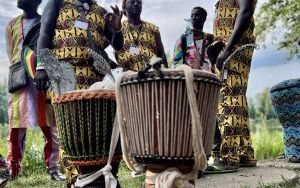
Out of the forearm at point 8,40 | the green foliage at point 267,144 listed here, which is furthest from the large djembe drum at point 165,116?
the green foliage at point 267,144

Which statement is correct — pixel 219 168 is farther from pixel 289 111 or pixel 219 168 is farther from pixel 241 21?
pixel 289 111

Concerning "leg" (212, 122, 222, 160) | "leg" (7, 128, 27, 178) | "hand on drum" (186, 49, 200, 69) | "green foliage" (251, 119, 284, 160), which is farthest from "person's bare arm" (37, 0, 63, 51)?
"green foliage" (251, 119, 284, 160)

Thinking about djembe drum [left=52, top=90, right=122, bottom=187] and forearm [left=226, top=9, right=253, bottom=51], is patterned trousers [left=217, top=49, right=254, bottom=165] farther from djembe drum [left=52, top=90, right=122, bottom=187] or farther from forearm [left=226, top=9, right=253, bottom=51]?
djembe drum [left=52, top=90, right=122, bottom=187]

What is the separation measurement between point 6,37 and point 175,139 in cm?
371

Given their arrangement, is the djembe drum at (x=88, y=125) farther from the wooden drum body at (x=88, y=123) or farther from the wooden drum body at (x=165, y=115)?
the wooden drum body at (x=165, y=115)

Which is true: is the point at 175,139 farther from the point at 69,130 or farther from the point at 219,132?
the point at 219,132

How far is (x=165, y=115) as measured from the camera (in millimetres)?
2406

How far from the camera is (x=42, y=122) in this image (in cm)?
526

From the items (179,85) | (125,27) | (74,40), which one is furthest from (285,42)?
(179,85)

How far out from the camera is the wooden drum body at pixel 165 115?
7.86 feet

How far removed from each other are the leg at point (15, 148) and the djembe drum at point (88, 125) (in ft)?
8.40

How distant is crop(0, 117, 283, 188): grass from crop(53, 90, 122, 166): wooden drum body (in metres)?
1.23

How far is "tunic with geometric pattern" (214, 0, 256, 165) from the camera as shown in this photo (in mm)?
4434

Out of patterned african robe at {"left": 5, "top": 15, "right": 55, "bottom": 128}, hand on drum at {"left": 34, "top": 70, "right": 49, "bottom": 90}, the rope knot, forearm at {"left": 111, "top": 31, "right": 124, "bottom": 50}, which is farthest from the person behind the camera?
patterned african robe at {"left": 5, "top": 15, "right": 55, "bottom": 128}
